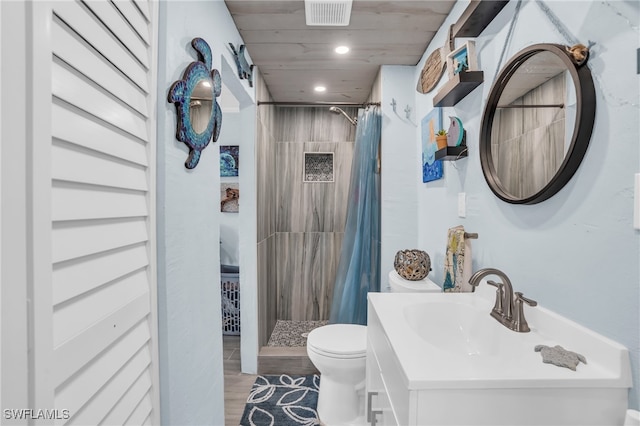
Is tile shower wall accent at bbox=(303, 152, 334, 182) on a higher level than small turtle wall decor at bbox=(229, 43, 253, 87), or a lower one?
lower

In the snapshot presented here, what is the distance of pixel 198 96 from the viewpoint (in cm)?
123

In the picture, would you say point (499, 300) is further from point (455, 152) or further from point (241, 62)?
point (241, 62)

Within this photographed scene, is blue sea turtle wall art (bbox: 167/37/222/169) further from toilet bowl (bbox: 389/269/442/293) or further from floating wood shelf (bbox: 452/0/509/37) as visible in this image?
toilet bowl (bbox: 389/269/442/293)

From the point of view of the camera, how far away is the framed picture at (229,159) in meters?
3.12

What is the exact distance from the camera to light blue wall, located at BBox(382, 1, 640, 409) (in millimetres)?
720

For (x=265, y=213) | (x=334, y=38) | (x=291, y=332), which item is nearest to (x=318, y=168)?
(x=265, y=213)

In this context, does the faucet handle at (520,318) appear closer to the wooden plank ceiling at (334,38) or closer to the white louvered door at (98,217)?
the white louvered door at (98,217)

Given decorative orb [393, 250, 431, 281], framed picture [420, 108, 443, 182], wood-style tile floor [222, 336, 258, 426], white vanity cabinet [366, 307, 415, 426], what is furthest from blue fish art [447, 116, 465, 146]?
wood-style tile floor [222, 336, 258, 426]

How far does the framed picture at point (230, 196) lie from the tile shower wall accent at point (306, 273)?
1.84 feet

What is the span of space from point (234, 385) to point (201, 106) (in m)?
1.89

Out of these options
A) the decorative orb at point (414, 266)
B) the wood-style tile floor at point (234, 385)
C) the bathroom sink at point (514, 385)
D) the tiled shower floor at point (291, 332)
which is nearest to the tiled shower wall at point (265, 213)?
the tiled shower floor at point (291, 332)

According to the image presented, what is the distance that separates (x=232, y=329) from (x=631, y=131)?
3.02 meters

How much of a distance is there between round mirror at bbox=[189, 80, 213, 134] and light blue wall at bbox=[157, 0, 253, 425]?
0.09 metres

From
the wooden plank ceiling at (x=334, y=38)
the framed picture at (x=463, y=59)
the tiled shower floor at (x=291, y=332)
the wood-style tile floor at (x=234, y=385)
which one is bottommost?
the wood-style tile floor at (x=234, y=385)
